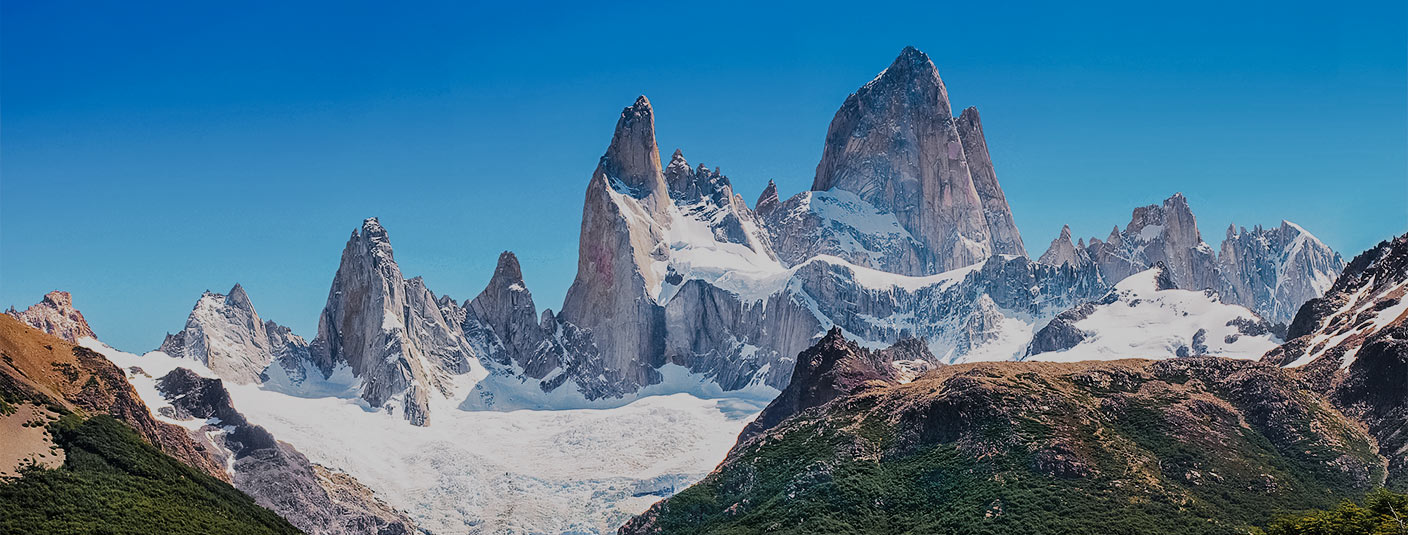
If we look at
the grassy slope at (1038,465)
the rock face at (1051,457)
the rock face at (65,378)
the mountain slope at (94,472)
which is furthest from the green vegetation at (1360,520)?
the rock face at (65,378)

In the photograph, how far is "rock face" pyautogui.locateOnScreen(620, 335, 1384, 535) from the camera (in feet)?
463

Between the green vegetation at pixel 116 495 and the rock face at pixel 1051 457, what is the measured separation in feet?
165

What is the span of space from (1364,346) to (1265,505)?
39012mm

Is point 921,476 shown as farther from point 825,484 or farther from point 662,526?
point 662,526

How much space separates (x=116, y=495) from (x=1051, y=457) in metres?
88.7

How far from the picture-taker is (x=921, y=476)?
500 feet

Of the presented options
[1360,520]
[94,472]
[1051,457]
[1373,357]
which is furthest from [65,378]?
[1373,357]

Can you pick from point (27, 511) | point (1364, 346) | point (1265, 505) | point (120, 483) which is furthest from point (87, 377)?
point (1364, 346)

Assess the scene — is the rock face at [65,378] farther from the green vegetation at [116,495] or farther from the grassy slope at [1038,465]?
the grassy slope at [1038,465]

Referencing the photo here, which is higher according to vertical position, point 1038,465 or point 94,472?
point 1038,465

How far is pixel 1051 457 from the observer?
14762cm

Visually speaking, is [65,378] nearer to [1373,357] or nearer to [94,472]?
[94,472]

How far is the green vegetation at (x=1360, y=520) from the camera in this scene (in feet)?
344

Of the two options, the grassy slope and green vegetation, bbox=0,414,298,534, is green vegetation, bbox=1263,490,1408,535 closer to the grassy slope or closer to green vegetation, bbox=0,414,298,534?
the grassy slope
